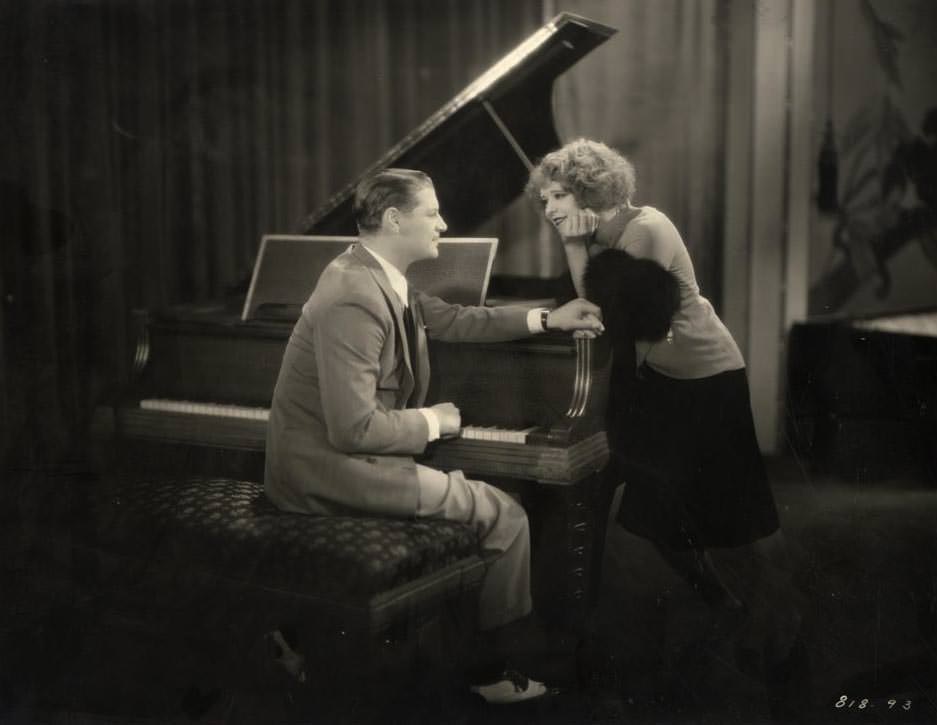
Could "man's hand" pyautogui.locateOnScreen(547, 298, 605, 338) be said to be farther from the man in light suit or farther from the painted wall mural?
the painted wall mural

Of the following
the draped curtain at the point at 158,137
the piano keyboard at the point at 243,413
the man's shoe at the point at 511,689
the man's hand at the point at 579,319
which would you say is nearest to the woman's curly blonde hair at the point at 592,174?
the man's hand at the point at 579,319

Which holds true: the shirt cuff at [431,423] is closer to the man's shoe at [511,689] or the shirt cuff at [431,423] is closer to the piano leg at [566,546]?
the piano leg at [566,546]

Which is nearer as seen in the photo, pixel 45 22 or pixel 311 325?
pixel 311 325

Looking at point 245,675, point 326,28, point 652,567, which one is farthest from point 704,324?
point 245,675

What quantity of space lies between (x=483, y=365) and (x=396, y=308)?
0.92 feet

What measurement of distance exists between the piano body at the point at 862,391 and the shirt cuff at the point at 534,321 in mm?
669

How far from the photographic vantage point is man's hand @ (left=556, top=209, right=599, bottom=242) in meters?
2.27

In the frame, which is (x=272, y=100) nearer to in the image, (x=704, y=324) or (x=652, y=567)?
(x=704, y=324)

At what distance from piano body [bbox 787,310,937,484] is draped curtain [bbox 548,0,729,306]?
32 centimetres

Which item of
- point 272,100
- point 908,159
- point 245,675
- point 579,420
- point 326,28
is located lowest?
point 245,675

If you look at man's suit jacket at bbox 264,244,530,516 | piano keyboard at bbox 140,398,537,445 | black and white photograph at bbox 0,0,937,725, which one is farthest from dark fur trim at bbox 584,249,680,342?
piano keyboard at bbox 140,398,537,445

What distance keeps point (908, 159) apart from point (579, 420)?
1099 millimetres

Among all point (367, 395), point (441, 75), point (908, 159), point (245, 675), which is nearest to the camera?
point (367, 395)

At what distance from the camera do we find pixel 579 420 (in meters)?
2.20
